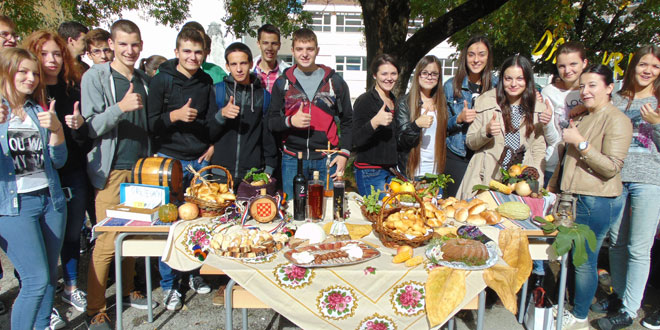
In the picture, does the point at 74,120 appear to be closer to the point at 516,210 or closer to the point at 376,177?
the point at 376,177

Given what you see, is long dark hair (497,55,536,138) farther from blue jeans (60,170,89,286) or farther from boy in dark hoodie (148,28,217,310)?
blue jeans (60,170,89,286)

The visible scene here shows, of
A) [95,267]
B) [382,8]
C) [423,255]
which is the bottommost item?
[95,267]

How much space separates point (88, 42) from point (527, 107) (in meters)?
4.14

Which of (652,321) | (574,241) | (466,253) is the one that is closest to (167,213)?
(466,253)

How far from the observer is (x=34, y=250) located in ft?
8.11

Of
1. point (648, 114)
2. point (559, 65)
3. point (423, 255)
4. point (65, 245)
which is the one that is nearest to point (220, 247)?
point (423, 255)

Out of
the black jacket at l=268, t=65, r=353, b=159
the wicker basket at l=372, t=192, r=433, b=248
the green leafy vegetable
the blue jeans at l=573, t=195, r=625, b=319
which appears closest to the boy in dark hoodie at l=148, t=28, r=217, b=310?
the black jacket at l=268, t=65, r=353, b=159

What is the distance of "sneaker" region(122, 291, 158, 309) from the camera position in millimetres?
3338

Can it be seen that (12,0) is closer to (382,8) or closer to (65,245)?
(65,245)

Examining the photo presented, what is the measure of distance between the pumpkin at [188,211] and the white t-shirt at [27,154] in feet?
2.90

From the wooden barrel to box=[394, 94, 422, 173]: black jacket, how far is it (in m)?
1.96

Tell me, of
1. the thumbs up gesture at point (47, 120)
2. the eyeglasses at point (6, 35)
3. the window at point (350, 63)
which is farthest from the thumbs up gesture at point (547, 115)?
the window at point (350, 63)

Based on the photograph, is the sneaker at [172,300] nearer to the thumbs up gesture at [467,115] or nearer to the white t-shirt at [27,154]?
the white t-shirt at [27,154]

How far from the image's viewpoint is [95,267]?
2957 millimetres
